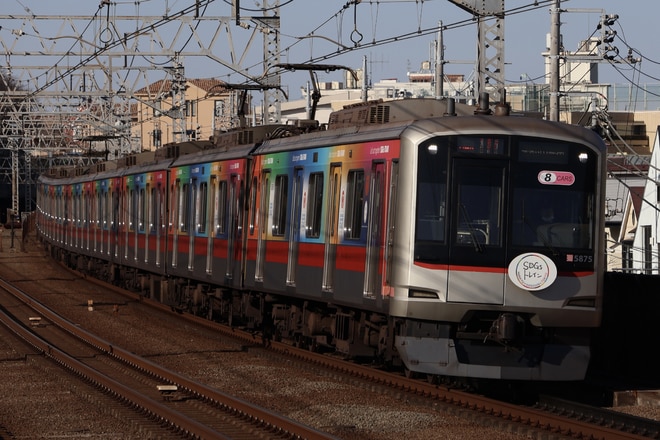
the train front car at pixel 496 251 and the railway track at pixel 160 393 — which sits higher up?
the train front car at pixel 496 251

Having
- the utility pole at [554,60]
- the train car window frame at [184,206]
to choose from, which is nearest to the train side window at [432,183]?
the utility pole at [554,60]

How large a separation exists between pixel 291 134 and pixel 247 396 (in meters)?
6.04

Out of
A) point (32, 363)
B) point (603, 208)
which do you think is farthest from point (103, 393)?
point (603, 208)

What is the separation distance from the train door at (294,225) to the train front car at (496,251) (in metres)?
3.75

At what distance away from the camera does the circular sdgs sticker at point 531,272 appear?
12.6 m

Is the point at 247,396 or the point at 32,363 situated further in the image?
the point at 32,363

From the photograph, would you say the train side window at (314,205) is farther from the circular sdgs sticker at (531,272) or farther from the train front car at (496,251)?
the circular sdgs sticker at (531,272)

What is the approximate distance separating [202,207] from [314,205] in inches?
259

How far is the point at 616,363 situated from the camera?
15.8m

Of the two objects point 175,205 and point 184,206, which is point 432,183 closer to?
Answer: point 184,206

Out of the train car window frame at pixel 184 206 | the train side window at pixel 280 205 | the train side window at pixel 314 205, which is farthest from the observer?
the train car window frame at pixel 184 206

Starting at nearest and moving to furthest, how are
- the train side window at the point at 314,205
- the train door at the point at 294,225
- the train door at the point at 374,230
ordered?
the train door at the point at 374,230 < the train side window at the point at 314,205 < the train door at the point at 294,225

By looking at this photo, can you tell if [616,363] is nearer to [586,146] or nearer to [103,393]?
[586,146]

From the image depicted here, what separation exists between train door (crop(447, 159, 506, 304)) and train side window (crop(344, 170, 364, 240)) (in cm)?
174
